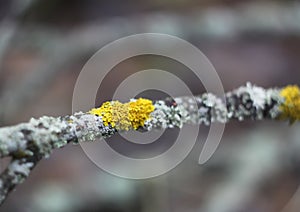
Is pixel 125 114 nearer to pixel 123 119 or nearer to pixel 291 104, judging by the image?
pixel 123 119

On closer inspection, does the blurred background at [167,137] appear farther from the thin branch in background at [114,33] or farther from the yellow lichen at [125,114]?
the yellow lichen at [125,114]

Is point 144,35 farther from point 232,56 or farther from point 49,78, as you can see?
point 232,56

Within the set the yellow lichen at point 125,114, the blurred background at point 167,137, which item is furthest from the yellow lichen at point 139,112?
the blurred background at point 167,137

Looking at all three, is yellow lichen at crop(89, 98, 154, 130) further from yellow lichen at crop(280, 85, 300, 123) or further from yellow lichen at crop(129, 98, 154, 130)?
yellow lichen at crop(280, 85, 300, 123)

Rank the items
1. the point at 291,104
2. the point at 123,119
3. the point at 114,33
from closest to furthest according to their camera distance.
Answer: the point at 123,119 → the point at 291,104 → the point at 114,33

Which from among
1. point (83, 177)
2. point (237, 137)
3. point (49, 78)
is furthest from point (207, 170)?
point (49, 78)

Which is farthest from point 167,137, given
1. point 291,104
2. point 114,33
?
point 291,104
